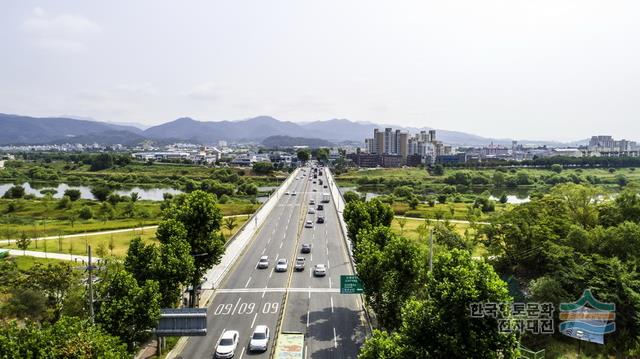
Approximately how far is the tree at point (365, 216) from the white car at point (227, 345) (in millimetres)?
15660

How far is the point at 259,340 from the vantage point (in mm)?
29594

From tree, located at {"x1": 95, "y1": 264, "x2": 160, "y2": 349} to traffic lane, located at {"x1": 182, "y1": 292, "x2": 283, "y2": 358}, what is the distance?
5.02 meters

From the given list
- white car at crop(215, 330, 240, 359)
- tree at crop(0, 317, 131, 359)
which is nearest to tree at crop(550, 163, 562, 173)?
white car at crop(215, 330, 240, 359)

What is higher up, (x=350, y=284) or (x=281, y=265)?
(x=350, y=284)

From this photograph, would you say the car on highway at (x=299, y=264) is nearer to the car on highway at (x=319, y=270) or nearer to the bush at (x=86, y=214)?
the car on highway at (x=319, y=270)

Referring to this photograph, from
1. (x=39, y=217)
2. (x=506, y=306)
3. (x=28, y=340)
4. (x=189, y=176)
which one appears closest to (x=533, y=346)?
(x=506, y=306)

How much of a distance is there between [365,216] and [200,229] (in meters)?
15.1

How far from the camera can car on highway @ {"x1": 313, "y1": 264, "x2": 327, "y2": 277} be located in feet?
153

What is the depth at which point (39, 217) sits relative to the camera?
272ft

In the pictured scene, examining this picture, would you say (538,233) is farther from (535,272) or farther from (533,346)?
(533,346)

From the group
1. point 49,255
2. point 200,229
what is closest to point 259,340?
point 200,229

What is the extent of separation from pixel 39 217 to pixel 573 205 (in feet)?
282

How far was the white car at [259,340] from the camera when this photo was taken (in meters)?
29.2

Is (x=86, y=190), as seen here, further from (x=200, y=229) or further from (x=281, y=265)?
(x=200, y=229)
